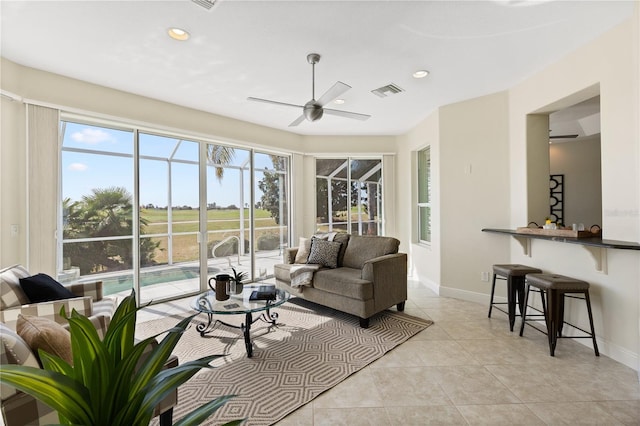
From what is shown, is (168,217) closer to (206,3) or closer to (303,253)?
(303,253)

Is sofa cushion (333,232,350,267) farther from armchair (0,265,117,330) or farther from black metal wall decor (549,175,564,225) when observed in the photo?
black metal wall decor (549,175,564,225)

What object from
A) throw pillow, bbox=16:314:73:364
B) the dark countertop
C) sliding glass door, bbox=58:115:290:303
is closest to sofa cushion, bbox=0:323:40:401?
throw pillow, bbox=16:314:73:364

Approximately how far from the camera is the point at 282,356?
2604 mm

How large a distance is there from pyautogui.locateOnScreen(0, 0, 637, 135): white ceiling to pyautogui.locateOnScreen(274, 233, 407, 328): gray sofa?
2.04 meters

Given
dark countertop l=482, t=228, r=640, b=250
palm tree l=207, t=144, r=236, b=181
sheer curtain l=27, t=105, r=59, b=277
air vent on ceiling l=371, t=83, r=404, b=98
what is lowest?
dark countertop l=482, t=228, r=640, b=250

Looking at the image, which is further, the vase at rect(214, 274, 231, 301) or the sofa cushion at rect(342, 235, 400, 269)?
the sofa cushion at rect(342, 235, 400, 269)

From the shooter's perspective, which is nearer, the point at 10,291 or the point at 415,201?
the point at 10,291

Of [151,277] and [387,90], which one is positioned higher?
[387,90]

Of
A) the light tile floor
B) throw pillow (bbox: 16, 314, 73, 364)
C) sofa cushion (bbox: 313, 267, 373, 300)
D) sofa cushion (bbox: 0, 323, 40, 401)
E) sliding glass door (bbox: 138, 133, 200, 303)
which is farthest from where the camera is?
sliding glass door (bbox: 138, 133, 200, 303)

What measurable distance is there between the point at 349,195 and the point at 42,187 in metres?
4.57

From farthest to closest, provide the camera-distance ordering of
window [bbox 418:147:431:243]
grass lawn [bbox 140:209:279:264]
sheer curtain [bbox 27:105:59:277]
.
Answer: window [bbox 418:147:431:243] → grass lawn [bbox 140:209:279:264] → sheer curtain [bbox 27:105:59:277]

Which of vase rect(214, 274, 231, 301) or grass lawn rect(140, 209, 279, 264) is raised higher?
grass lawn rect(140, 209, 279, 264)

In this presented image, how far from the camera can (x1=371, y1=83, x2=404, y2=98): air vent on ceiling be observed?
3.54 m

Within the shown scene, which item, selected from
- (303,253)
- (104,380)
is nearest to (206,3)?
(104,380)
